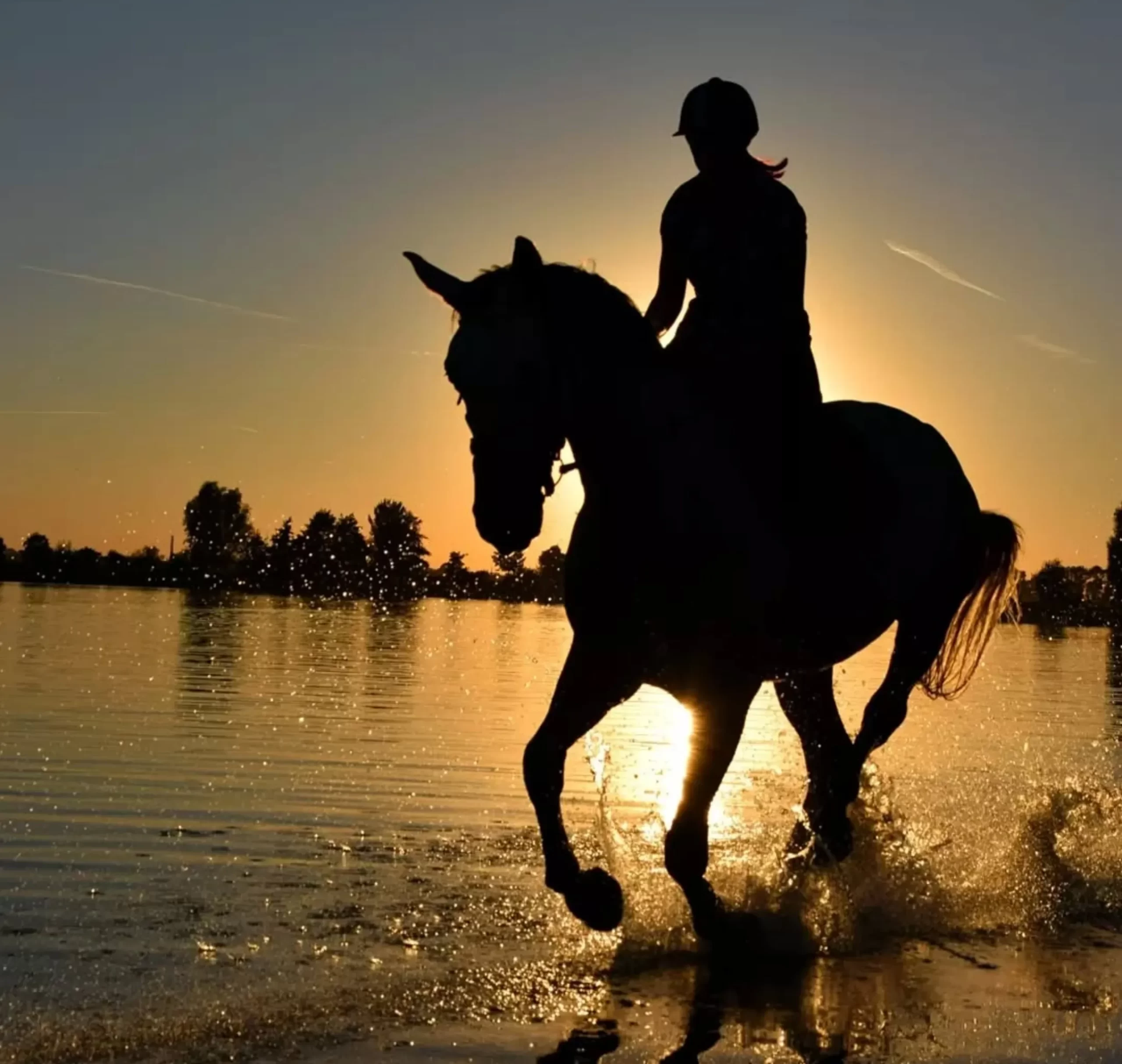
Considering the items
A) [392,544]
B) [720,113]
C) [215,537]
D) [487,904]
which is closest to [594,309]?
[720,113]

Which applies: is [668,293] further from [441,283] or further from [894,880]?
[894,880]

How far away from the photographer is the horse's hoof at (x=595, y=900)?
21.8ft

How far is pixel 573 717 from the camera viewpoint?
667 centimetres

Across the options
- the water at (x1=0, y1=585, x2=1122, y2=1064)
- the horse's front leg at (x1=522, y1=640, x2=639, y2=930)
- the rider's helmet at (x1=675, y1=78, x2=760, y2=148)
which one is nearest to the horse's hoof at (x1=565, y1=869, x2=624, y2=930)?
the horse's front leg at (x1=522, y1=640, x2=639, y2=930)

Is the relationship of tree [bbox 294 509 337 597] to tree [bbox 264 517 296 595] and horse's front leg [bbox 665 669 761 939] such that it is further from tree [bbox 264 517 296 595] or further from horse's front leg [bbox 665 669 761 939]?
horse's front leg [bbox 665 669 761 939]

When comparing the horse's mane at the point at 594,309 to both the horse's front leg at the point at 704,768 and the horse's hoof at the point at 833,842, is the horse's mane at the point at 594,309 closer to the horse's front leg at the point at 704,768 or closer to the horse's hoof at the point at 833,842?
the horse's front leg at the point at 704,768

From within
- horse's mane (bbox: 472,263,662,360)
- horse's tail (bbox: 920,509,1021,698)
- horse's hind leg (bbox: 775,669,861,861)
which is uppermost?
horse's mane (bbox: 472,263,662,360)

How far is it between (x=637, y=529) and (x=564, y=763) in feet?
3.50

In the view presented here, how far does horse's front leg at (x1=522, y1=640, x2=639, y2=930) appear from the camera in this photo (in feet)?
21.7

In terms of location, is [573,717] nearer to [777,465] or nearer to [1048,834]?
[777,465]

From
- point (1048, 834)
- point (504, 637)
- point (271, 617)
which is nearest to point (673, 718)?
point (1048, 834)

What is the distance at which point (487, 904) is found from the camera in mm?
7914

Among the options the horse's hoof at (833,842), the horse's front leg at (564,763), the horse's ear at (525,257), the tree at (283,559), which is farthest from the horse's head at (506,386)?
the tree at (283,559)

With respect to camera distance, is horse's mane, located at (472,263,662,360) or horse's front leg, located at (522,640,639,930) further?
horse's front leg, located at (522,640,639,930)
